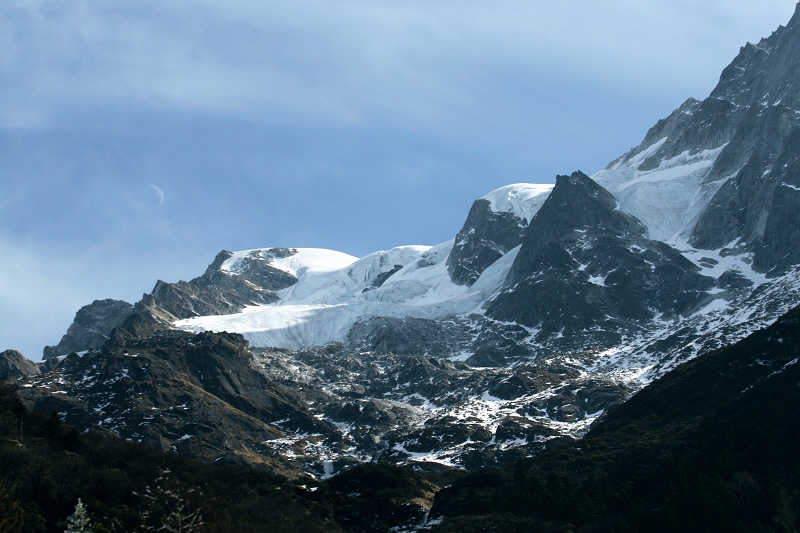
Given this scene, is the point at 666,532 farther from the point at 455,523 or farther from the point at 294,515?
the point at 294,515

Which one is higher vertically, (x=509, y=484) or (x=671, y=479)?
(x=509, y=484)

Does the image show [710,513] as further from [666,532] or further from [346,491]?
Result: [346,491]

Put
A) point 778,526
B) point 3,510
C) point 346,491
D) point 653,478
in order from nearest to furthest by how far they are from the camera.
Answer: point 3,510
point 778,526
point 653,478
point 346,491

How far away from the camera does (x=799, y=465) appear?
145 metres

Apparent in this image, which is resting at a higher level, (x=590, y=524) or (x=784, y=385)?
(x=784, y=385)

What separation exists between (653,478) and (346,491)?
5254 centimetres

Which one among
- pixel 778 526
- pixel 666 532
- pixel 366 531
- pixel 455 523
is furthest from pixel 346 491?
pixel 778 526

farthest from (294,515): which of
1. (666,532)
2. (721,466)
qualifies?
(721,466)

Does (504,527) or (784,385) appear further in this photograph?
(784,385)

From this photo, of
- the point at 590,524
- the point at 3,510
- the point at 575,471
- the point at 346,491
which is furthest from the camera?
the point at 346,491

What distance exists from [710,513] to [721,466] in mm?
14331

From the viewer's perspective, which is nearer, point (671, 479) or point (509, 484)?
point (671, 479)

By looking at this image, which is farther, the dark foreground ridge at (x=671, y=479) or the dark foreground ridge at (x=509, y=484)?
the dark foreground ridge at (x=671, y=479)

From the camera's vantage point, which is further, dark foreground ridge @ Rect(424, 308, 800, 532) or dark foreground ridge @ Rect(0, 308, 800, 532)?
A: dark foreground ridge @ Rect(424, 308, 800, 532)
